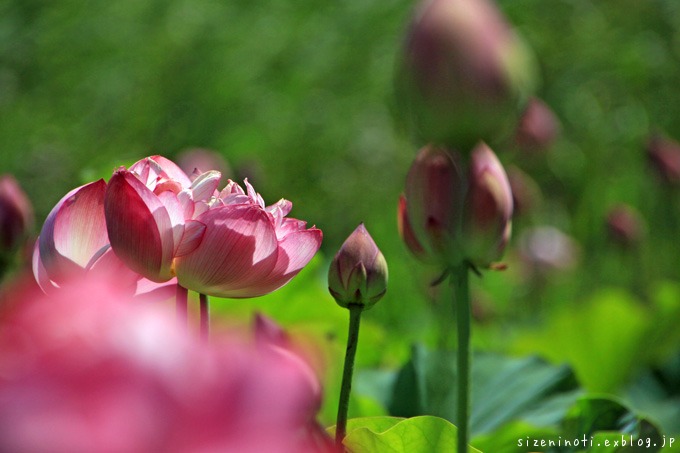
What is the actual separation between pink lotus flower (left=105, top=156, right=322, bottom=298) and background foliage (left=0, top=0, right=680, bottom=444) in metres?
1.00

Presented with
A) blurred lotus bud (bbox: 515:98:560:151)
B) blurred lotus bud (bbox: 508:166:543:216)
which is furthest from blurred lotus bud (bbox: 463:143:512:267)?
blurred lotus bud (bbox: 515:98:560:151)

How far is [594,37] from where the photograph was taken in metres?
3.08

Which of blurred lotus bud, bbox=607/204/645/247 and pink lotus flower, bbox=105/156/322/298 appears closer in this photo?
pink lotus flower, bbox=105/156/322/298

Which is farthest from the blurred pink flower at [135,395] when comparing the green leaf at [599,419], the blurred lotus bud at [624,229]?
the blurred lotus bud at [624,229]

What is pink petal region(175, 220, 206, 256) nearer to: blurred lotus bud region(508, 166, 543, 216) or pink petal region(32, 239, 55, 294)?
pink petal region(32, 239, 55, 294)

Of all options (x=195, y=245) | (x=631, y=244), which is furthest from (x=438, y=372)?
(x=631, y=244)

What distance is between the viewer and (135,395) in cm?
16

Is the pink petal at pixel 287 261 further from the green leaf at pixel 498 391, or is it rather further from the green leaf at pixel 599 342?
the green leaf at pixel 599 342

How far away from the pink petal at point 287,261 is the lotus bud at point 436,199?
5 cm

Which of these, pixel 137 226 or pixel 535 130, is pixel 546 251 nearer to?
pixel 535 130

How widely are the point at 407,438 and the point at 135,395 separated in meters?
0.25

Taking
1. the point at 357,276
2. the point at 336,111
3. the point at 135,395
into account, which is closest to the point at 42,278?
the point at 357,276

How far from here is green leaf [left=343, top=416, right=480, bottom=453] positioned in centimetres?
39

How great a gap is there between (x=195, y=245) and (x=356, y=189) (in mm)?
2279
